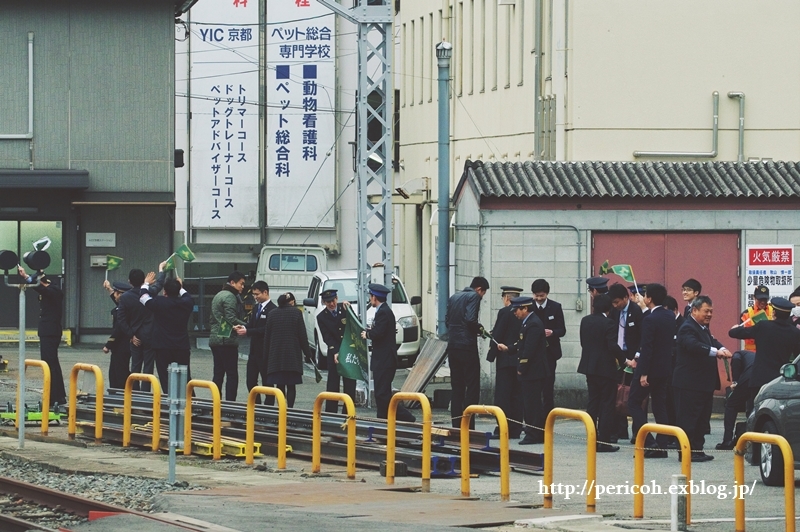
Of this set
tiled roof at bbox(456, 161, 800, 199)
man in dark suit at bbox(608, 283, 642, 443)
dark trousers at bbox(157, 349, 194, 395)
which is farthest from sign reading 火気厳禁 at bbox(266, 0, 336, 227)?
man in dark suit at bbox(608, 283, 642, 443)

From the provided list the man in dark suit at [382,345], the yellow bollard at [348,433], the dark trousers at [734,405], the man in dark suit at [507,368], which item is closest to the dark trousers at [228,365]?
the man in dark suit at [382,345]

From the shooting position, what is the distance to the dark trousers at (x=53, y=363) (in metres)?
20.5

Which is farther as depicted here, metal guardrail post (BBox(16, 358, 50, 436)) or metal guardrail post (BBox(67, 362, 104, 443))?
metal guardrail post (BBox(16, 358, 50, 436))

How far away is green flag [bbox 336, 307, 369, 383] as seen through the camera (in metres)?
21.6

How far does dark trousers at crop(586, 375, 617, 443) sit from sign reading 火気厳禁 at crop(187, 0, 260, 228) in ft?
68.8

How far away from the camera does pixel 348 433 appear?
15062 millimetres

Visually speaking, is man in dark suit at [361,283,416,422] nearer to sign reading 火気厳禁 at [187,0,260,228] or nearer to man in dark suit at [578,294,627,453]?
man in dark suit at [578,294,627,453]

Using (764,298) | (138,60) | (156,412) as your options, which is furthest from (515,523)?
(138,60)

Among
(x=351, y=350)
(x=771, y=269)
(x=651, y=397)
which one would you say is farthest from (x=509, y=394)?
(x=771, y=269)

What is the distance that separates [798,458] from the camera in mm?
14688

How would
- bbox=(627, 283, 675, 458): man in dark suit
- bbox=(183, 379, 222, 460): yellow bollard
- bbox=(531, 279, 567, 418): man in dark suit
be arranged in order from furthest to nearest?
bbox=(531, 279, 567, 418): man in dark suit < bbox=(627, 283, 675, 458): man in dark suit < bbox=(183, 379, 222, 460): yellow bollard

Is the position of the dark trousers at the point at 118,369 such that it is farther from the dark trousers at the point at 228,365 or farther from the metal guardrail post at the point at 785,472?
the metal guardrail post at the point at 785,472

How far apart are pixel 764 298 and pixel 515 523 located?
8986 millimetres

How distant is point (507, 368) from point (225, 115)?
66.4 feet
